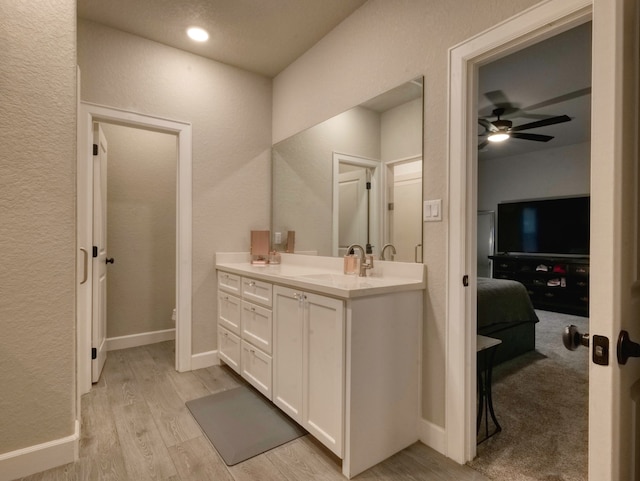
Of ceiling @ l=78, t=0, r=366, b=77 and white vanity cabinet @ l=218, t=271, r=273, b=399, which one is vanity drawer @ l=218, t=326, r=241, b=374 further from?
ceiling @ l=78, t=0, r=366, b=77

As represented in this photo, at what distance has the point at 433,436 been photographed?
1.89 metres

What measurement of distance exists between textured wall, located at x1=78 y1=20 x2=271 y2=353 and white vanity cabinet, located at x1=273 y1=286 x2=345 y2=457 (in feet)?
4.00

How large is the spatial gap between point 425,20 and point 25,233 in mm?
2372

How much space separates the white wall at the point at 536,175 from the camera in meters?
5.47

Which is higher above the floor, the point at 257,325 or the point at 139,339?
the point at 257,325

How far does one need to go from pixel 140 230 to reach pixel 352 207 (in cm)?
238

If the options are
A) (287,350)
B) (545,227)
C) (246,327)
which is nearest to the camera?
(287,350)

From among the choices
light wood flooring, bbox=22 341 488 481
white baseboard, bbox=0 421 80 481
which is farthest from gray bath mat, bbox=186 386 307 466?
white baseboard, bbox=0 421 80 481

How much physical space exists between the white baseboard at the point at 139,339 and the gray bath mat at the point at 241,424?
1.55 m

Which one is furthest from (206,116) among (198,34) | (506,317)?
(506,317)

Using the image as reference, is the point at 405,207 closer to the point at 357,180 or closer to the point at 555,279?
the point at 357,180

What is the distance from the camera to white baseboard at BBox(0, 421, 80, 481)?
1623 millimetres

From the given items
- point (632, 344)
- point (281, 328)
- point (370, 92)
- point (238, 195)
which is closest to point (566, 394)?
point (281, 328)

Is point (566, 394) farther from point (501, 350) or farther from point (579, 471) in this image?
point (579, 471)
